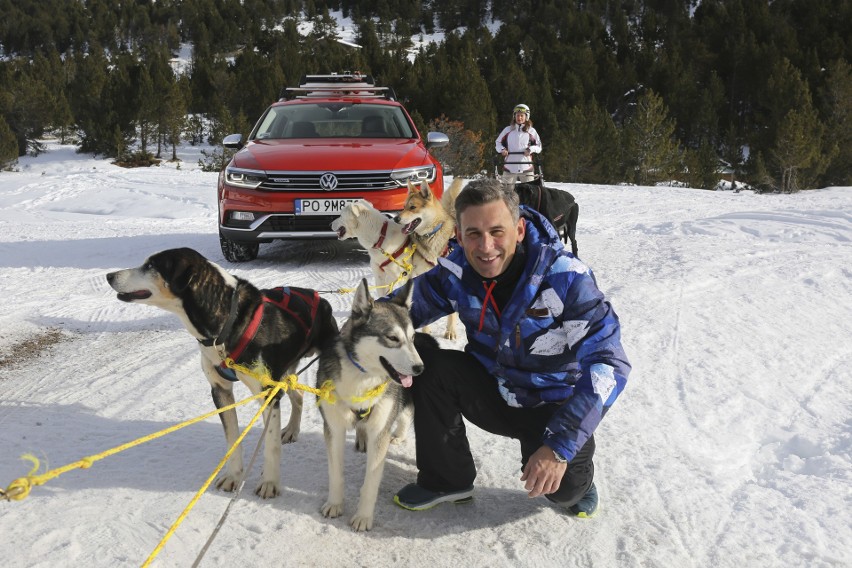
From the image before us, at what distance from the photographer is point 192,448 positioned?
10.6ft

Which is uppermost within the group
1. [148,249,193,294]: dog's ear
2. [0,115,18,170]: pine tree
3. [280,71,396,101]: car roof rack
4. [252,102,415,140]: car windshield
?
[280,71,396,101]: car roof rack

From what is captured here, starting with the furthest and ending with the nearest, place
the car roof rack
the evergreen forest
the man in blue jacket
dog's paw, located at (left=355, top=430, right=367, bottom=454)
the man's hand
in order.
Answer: the evergreen forest < the car roof rack < dog's paw, located at (left=355, top=430, right=367, bottom=454) < the man in blue jacket < the man's hand

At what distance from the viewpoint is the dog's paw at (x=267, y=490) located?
2.80 m

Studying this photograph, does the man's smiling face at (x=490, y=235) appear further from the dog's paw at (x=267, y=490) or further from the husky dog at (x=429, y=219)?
the husky dog at (x=429, y=219)

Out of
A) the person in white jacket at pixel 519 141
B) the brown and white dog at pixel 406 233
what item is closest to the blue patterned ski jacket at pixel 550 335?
the brown and white dog at pixel 406 233

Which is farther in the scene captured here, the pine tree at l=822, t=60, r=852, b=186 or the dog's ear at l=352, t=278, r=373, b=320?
the pine tree at l=822, t=60, r=852, b=186

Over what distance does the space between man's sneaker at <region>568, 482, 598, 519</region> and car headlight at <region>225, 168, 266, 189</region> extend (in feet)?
15.3

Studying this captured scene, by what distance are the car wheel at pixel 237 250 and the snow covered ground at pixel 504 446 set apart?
0.77 feet

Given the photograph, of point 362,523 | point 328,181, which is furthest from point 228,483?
point 328,181

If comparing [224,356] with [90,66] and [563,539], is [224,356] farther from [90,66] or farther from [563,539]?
[90,66]

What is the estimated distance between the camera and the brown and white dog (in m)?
5.00

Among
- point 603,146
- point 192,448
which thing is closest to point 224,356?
point 192,448

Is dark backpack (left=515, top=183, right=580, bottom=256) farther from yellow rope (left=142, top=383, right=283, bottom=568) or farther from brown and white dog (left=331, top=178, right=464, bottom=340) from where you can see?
yellow rope (left=142, top=383, right=283, bottom=568)

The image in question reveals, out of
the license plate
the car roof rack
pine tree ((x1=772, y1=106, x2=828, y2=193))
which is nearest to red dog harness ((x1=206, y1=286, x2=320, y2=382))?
the license plate
